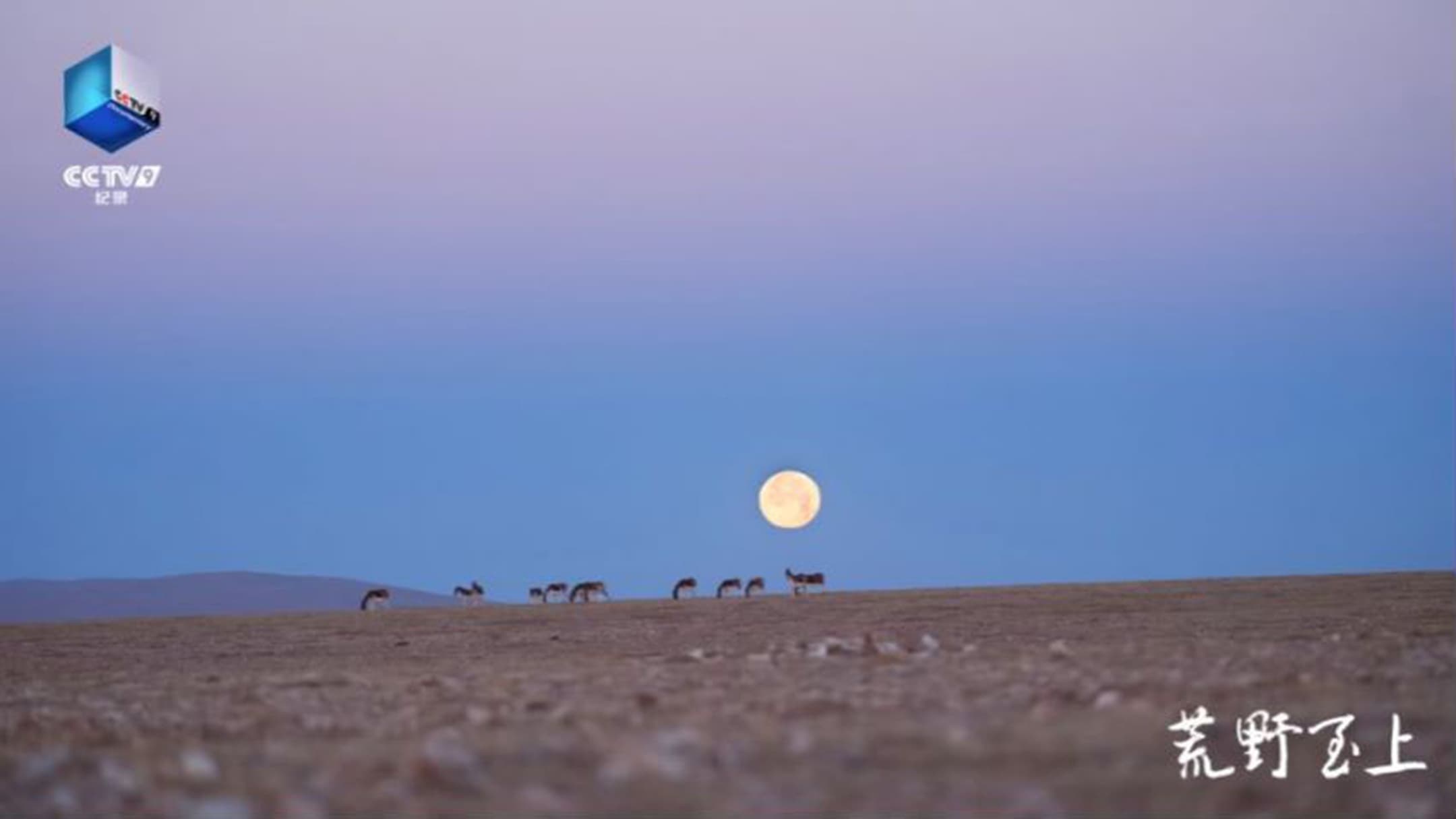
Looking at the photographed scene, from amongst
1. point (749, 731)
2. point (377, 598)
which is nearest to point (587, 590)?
point (377, 598)

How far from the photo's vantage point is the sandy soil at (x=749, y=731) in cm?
795

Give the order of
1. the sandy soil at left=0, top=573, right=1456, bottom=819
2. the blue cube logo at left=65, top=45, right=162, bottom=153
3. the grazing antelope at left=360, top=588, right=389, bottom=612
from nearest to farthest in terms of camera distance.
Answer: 1. the sandy soil at left=0, top=573, right=1456, bottom=819
2. the blue cube logo at left=65, top=45, right=162, bottom=153
3. the grazing antelope at left=360, top=588, right=389, bottom=612

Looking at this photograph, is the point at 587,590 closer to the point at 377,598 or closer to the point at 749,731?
the point at 377,598

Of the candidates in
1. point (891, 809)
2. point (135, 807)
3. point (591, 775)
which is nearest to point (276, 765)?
point (135, 807)

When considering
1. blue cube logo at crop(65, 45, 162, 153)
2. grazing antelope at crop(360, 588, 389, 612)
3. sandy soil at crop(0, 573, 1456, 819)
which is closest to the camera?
sandy soil at crop(0, 573, 1456, 819)

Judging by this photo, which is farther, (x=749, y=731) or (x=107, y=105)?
(x=107, y=105)

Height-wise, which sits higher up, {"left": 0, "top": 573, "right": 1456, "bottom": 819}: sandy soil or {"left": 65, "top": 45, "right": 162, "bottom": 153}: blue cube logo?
{"left": 65, "top": 45, "right": 162, "bottom": 153}: blue cube logo

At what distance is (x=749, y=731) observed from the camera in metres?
10.0

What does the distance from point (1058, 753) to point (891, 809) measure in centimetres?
155

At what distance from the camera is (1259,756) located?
935 centimetres

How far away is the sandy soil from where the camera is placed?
26.1 ft

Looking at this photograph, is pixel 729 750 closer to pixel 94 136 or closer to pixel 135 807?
pixel 135 807

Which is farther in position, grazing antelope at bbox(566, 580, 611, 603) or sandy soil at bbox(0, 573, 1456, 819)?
grazing antelope at bbox(566, 580, 611, 603)

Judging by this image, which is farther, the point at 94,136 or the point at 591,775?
the point at 94,136
